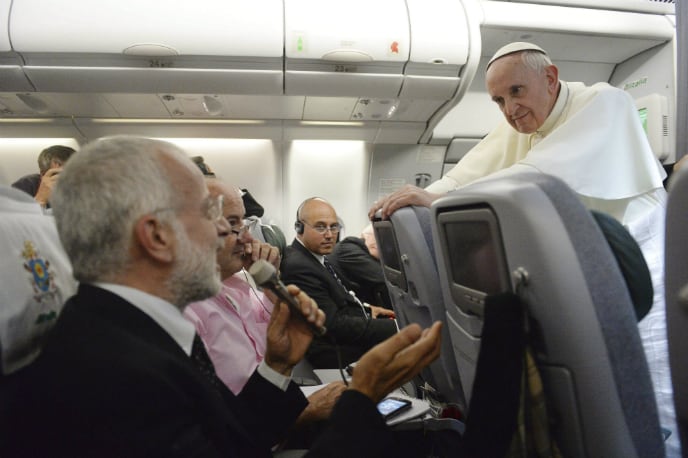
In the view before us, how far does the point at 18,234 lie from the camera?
3.19 feet

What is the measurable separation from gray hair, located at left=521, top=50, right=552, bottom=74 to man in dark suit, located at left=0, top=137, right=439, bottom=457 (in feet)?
5.12

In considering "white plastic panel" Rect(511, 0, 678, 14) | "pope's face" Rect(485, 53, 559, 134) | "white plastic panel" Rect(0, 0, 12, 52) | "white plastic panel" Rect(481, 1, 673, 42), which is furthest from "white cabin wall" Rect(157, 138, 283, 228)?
"pope's face" Rect(485, 53, 559, 134)

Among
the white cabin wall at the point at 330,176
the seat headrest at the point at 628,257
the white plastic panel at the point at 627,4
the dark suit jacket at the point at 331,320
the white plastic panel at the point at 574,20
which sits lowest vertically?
the dark suit jacket at the point at 331,320

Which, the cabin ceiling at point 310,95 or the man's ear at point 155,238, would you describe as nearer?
the man's ear at point 155,238

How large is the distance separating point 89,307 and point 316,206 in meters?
2.77

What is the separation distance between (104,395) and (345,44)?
307cm

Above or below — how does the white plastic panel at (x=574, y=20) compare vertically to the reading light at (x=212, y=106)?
above

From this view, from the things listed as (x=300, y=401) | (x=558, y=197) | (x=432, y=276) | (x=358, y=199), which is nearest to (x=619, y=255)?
(x=558, y=197)

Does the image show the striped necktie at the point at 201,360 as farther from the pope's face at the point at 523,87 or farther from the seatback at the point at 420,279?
the pope's face at the point at 523,87

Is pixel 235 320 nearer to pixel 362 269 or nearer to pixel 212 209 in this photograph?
pixel 212 209

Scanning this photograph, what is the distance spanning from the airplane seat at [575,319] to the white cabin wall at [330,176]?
401 centimetres

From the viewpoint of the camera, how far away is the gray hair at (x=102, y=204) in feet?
3.00

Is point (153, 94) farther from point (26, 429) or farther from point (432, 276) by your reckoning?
point (26, 429)

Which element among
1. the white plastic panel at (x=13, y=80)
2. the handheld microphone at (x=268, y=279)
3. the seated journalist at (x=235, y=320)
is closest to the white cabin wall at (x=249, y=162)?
the white plastic panel at (x=13, y=80)
